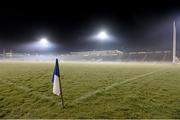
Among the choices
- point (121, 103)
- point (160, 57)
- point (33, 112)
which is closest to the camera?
point (33, 112)

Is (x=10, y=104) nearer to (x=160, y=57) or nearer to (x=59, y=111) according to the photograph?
(x=59, y=111)

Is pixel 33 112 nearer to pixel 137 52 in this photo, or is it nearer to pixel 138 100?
pixel 138 100

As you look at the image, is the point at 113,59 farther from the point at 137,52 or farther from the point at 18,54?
the point at 18,54

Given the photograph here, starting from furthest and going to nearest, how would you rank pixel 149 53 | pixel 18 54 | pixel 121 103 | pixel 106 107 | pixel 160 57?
pixel 18 54 → pixel 149 53 → pixel 160 57 → pixel 121 103 → pixel 106 107

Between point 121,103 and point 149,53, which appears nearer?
point 121,103

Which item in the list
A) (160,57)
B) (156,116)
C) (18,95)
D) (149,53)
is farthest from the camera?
(149,53)

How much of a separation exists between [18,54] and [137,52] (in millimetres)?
61655

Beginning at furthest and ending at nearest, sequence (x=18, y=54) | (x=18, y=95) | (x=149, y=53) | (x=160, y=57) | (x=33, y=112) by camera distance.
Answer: (x=18, y=54) < (x=149, y=53) < (x=160, y=57) < (x=18, y=95) < (x=33, y=112)

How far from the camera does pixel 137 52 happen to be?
71062 millimetres

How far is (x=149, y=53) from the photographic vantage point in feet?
227

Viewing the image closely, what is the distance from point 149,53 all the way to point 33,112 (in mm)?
68593

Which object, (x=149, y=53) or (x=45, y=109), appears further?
(x=149, y=53)

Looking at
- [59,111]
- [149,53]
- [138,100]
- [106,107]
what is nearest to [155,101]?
[138,100]

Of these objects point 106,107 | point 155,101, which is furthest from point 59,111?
point 155,101
